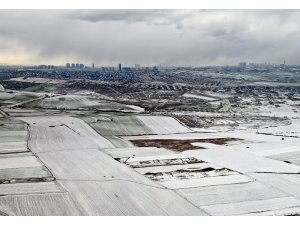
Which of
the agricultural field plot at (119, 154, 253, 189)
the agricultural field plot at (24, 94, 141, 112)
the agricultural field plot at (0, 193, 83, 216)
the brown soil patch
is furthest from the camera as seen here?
the agricultural field plot at (24, 94, 141, 112)

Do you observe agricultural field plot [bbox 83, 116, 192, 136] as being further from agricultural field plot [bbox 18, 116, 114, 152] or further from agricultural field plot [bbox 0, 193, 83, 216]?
agricultural field plot [bbox 0, 193, 83, 216]

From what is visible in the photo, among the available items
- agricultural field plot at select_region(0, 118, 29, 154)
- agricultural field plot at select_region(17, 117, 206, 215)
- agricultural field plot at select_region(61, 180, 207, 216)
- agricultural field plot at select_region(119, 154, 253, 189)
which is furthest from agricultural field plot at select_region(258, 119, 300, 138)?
agricultural field plot at select_region(61, 180, 207, 216)

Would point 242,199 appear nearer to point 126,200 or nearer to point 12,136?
point 126,200

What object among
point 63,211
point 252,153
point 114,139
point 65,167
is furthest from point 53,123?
point 63,211

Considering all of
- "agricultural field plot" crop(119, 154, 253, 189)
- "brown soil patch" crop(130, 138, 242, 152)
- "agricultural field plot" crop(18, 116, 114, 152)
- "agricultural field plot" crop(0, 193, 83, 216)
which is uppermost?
"agricultural field plot" crop(18, 116, 114, 152)

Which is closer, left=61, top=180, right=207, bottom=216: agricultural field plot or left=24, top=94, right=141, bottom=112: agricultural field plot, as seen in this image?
left=61, top=180, right=207, bottom=216: agricultural field plot

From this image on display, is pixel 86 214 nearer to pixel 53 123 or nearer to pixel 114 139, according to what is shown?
pixel 114 139

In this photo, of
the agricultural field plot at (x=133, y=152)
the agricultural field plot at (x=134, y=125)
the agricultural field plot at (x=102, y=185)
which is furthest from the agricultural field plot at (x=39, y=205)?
the agricultural field plot at (x=134, y=125)

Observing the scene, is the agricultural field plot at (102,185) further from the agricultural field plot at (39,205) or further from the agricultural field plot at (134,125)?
the agricultural field plot at (134,125)

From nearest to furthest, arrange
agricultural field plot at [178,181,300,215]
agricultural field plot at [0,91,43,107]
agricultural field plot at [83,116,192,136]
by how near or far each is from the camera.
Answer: agricultural field plot at [178,181,300,215] → agricultural field plot at [83,116,192,136] → agricultural field plot at [0,91,43,107]

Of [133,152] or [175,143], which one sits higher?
[133,152]

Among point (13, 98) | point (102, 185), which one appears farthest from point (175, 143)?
point (13, 98)
